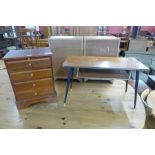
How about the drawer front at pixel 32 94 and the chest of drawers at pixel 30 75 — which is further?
the drawer front at pixel 32 94

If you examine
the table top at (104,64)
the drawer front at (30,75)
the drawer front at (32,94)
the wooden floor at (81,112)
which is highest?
the table top at (104,64)

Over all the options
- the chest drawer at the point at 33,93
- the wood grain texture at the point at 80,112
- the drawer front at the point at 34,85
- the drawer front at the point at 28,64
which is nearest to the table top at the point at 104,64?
the drawer front at the point at 28,64

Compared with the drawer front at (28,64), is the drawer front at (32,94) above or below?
below

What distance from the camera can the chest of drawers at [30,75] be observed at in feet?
5.92

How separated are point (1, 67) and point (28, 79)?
7.95 ft

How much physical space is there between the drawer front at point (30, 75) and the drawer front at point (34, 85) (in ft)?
0.21

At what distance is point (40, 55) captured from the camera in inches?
72.4

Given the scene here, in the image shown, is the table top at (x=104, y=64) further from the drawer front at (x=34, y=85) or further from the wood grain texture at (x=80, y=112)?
the wood grain texture at (x=80, y=112)

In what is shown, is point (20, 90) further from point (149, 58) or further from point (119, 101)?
point (149, 58)

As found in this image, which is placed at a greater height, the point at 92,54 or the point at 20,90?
the point at 92,54

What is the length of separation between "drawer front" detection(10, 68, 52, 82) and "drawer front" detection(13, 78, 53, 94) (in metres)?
0.06

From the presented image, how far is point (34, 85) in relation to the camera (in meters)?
2.00
